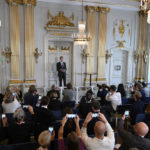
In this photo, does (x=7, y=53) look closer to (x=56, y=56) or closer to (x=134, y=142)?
(x=56, y=56)

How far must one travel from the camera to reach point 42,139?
2.23 m

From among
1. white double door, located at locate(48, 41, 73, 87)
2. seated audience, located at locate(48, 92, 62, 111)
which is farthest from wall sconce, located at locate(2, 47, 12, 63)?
seated audience, located at locate(48, 92, 62, 111)

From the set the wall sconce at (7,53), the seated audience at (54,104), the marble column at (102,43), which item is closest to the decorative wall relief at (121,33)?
the marble column at (102,43)

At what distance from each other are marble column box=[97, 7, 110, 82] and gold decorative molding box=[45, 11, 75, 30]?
66.6 inches

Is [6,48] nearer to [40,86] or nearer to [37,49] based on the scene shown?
[37,49]

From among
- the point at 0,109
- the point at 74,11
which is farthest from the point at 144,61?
the point at 0,109

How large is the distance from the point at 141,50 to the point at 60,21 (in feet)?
17.4

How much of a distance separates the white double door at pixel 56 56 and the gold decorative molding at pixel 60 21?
98 cm

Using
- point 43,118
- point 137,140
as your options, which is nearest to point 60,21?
point 43,118

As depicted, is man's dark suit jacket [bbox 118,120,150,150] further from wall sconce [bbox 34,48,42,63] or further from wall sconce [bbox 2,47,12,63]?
wall sconce [bbox 2,47,12,63]

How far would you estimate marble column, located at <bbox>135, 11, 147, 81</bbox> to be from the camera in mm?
10703

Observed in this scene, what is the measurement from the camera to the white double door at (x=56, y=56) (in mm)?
9719

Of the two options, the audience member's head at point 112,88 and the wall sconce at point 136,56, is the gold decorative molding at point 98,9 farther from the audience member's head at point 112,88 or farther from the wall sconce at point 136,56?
the audience member's head at point 112,88

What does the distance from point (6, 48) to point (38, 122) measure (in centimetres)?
622
